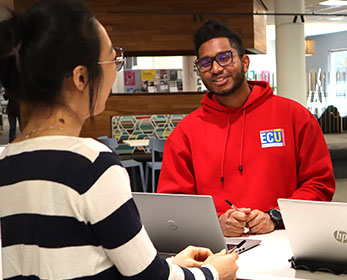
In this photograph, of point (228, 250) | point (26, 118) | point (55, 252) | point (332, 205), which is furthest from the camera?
point (228, 250)

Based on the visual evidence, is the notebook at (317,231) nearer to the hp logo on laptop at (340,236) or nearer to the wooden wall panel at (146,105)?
the hp logo on laptop at (340,236)

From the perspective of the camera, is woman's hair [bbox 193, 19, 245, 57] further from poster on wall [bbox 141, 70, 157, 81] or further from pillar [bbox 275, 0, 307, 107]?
poster on wall [bbox 141, 70, 157, 81]

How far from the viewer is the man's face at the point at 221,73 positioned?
2.33 m

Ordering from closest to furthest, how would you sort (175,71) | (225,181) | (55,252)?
(55,252)
(225,181)
(175,71)

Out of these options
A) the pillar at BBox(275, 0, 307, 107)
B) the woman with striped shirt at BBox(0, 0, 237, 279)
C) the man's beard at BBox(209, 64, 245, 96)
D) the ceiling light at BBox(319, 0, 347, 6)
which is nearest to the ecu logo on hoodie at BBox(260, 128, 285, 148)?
the man's beard at BBox(209, 64, 245, 96)

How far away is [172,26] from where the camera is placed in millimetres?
9305

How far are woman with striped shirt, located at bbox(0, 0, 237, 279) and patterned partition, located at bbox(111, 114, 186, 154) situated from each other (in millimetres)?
8233

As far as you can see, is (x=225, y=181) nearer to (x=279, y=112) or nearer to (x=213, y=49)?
(x=279, y=112)

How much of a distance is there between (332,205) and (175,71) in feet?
31.2

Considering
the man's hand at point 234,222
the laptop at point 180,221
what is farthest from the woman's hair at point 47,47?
the man's hand at point 234,222

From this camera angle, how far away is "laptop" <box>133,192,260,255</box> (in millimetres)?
1654

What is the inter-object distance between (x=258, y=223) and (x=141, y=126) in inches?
294

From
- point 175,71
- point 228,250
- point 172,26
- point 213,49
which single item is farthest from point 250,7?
point 228,250

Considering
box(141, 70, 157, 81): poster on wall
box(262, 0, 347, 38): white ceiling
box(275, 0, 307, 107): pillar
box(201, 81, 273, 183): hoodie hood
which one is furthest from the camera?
box(262, 0, 347, 38): white ceiling
